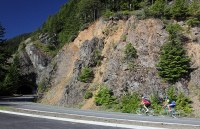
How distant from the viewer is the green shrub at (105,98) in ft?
112

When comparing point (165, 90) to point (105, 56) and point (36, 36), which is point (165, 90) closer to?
point (105, 56)

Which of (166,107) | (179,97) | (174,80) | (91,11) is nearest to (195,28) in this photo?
(174,80)

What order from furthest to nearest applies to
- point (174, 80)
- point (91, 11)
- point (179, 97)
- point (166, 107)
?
1. point (91, 11)
2. point (174, 80)
3. point (179, 97)
4. point (166, 107)

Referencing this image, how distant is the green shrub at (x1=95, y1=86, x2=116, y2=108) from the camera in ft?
112

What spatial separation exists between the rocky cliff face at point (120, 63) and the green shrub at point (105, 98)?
79 cm

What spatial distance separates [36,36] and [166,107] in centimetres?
7702

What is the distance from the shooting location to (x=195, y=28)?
38656mm

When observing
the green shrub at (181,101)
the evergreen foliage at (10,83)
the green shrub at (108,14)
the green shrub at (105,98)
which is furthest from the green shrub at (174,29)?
the evergreen foliage at (10,83)

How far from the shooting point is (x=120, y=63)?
38344 mm

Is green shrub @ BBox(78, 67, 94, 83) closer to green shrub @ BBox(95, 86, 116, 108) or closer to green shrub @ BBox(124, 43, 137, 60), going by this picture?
green shrub @ BBox(95, 86, 116, 108)

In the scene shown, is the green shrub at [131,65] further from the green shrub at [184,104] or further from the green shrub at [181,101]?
the green shrub at [184,104]

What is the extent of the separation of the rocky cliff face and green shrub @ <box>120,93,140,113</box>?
103cm

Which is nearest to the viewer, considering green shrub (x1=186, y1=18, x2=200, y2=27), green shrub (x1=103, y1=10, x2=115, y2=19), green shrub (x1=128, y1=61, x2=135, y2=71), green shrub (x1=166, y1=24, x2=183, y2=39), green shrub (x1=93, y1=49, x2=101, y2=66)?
green shrub (x1=166, y1=24, x2=183, y2=39)

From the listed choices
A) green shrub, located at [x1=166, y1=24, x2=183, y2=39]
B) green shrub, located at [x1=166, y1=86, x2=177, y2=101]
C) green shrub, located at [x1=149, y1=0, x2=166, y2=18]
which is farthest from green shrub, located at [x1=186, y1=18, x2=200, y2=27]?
green shrub, located at [x1=166, y1=86, x2=177, y2=101]
